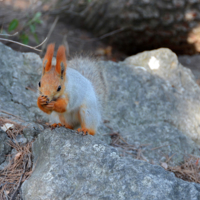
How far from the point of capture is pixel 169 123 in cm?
252

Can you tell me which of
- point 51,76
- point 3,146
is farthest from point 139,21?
point 3,146

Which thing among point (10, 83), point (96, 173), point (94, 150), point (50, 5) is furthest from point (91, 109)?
point (50, 5)

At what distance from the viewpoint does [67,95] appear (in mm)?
1632

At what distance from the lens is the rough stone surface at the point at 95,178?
1.30 metres

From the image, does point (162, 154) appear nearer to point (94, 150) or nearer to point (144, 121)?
point (144, 121)

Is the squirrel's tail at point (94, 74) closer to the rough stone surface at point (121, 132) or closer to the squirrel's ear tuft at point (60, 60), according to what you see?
the rough stone surface at point (121, 132)

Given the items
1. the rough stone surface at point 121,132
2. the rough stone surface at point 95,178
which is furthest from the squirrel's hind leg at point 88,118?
the rough stone surface at point 95,178

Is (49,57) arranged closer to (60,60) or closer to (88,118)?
(60,60)

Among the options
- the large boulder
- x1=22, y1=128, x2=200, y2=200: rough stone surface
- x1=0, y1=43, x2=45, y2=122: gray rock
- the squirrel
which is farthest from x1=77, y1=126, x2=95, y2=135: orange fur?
the large boulder

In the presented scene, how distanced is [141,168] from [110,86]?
1.39 metres

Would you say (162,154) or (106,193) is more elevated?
(106,193)

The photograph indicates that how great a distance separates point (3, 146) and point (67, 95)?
20.0 inches

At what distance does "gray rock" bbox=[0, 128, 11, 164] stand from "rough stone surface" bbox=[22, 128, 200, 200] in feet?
0.70

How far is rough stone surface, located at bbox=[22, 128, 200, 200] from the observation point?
1.30 m
